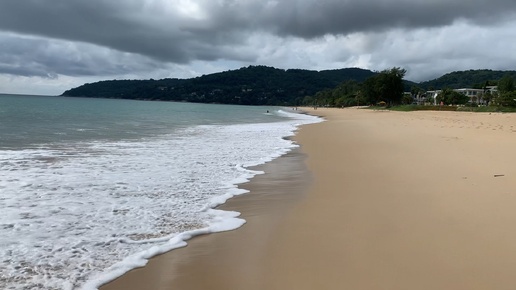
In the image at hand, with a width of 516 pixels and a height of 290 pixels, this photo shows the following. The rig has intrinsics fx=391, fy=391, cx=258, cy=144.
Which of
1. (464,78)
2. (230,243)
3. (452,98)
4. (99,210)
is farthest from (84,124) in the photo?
(464,78)

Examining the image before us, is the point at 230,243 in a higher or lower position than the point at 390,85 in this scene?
lower

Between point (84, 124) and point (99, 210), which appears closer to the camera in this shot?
point (99, 210)

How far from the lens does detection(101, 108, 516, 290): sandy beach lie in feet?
11.2

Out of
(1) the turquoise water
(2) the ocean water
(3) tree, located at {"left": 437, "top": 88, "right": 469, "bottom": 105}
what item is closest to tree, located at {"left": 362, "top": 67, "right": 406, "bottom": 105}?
(3) tree, located at {"left": 437, "top": 88, "right": 469, "bottom": 105}

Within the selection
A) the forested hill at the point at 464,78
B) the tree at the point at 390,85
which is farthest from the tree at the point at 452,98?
the forested hill at the point at 464,78

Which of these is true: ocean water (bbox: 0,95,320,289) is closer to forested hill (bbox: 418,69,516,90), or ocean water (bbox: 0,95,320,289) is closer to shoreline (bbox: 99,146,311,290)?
shoreline (bbox: 99,146,311,290)

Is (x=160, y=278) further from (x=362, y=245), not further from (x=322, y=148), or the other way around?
(x=322, y=148)

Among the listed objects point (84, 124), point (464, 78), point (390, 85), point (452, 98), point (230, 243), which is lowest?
point (230, 243)

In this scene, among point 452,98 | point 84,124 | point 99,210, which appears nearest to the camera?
point 99,210

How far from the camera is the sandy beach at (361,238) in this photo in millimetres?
3422

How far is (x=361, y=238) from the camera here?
440cm

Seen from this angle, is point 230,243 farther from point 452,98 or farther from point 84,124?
point 452,98

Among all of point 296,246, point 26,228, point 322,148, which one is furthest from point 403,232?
point 322,148

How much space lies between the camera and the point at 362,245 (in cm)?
418
